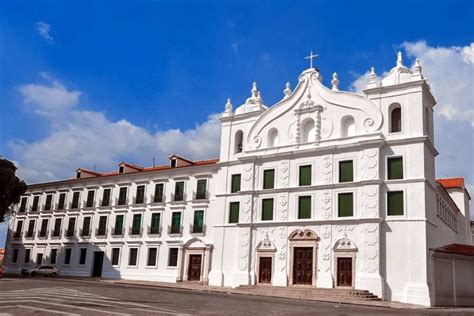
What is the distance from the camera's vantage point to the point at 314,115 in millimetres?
34656

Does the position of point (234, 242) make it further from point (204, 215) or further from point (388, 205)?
point (388, 205)

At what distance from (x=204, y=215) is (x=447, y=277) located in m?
17.8

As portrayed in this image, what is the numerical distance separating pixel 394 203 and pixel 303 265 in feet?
23.1

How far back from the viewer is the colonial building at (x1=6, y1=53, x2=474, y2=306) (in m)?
29.8

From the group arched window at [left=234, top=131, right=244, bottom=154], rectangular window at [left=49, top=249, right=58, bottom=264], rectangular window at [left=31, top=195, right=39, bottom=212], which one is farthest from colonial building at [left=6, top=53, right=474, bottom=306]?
rectangular window at [left=31, top=195, right=39, bottom=212]

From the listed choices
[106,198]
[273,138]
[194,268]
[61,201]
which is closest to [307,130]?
[273,138]

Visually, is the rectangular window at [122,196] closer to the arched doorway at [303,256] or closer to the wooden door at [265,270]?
the wooden door at [265,270]

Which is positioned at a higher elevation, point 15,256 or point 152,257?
point 152,257

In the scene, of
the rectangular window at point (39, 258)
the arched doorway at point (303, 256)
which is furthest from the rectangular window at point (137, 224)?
the arched doorway at point (303, 256)

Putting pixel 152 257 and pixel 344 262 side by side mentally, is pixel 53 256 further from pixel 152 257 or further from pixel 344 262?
pixel 344 262

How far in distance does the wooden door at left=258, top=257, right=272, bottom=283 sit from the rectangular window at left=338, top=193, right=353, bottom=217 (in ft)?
19.6

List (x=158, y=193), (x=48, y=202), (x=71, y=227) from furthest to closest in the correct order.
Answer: (x=48, y=202) < (x=71, y=227) < (x=158, y=193)

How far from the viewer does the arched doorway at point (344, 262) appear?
3038cm

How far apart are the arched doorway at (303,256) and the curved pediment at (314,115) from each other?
21.5 feet
